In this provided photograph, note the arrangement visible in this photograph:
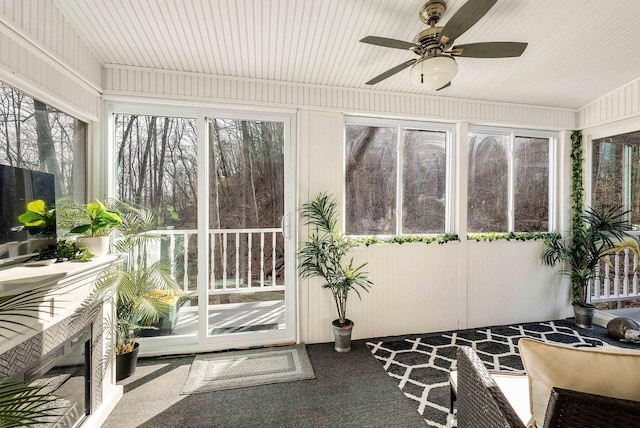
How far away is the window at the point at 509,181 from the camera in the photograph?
3539mm

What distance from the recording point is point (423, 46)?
5.85 ft

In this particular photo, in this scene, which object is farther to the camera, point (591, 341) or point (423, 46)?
point (591, 341)

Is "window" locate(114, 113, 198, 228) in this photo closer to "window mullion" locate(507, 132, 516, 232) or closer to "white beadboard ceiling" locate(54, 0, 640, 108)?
"white beadboard ceiling" locate(54, 0, 640, 108)

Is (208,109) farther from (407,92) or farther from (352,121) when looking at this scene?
(407,92)

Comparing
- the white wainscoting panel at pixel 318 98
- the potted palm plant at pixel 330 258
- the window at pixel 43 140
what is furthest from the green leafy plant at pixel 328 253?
the window at pixel 43 140

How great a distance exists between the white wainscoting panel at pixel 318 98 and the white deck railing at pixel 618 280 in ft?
5.99

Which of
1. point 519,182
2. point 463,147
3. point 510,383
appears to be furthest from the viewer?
point 519,182

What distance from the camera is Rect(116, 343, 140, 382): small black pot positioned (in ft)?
7.72

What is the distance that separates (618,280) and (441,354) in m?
2.89

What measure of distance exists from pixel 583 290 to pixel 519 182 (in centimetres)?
148

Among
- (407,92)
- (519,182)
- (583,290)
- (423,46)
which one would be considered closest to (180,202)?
(423,46)

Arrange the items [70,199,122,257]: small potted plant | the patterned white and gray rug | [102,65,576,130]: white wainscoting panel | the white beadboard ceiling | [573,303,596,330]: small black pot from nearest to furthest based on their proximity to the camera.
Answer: [70,199,122,257]: small potted plant, the white beadboard ceiling, the patterned white and gray rug, [102,65,576,130]: white wainscoting panel, [573,303,596,330]: small black pot

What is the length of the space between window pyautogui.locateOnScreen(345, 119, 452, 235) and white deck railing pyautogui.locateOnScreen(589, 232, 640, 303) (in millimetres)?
2231

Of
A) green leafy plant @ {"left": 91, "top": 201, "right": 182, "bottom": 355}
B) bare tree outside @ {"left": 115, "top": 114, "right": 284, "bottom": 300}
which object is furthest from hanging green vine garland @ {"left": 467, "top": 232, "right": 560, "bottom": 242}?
green leafy plant @ {"left": 91, "top": 201, "right": 182, "bottom": 355}
